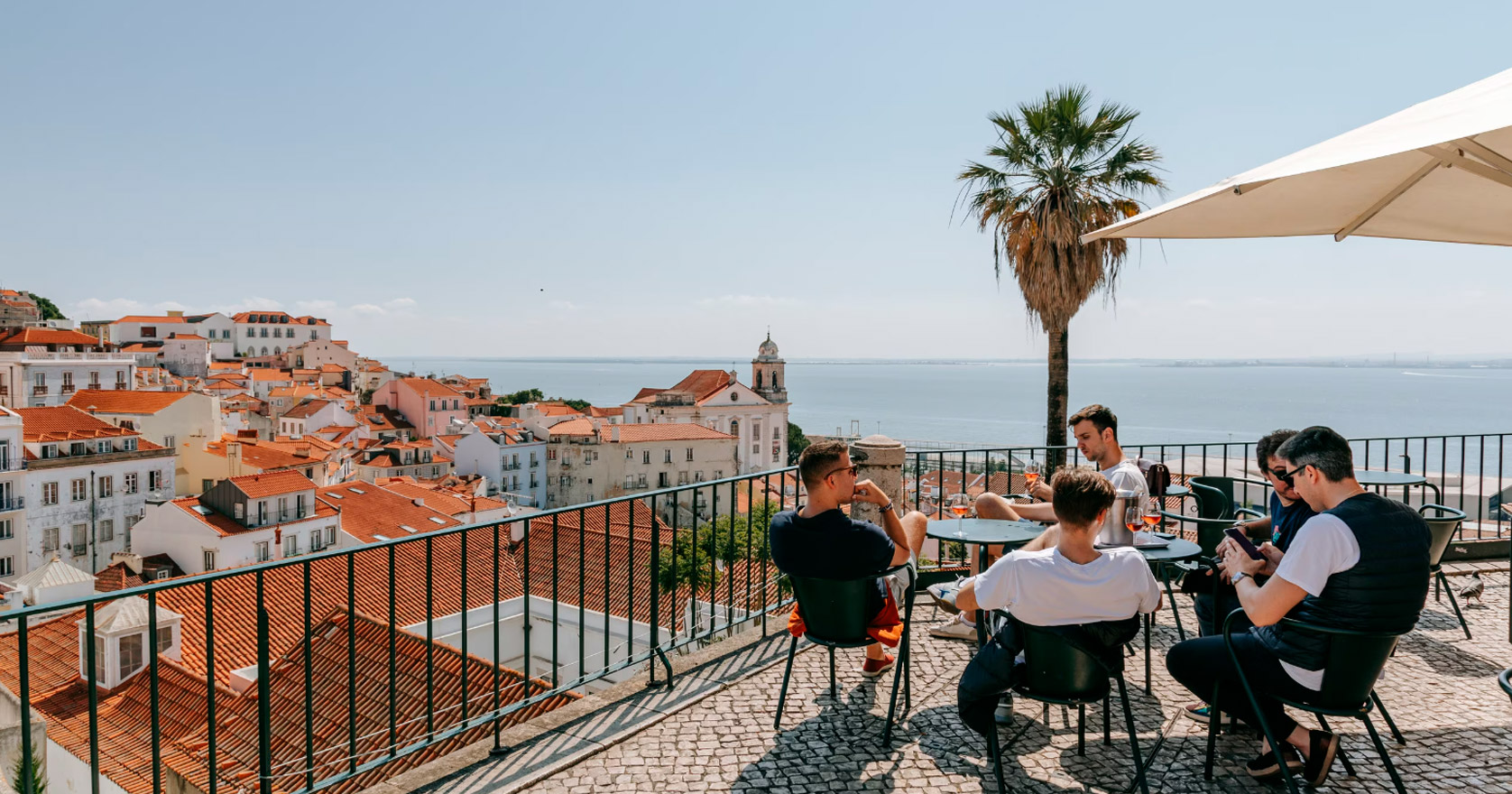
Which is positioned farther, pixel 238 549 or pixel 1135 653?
pixel 238 549

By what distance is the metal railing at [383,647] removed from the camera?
3.07 metres

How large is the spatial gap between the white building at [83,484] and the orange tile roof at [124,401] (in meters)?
6.42

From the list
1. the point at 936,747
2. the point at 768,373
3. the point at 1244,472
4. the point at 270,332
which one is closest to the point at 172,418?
the point at 768,373

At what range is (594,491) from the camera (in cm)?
6975

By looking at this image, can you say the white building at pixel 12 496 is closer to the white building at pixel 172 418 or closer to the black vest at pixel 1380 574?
the white building at pixel 172 418

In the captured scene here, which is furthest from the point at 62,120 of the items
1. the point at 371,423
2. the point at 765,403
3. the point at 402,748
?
the point at 402,748

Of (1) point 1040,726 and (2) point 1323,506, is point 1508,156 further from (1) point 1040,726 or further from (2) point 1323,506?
(1) point 1040,726

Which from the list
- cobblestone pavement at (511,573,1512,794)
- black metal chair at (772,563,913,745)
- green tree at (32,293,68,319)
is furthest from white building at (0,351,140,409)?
black metal chair at (772,563,913,745)

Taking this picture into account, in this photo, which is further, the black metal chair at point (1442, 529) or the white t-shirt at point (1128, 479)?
the black metal chair at point (1442, 529)

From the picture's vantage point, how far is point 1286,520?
395cm

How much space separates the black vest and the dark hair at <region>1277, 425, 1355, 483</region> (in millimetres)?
117

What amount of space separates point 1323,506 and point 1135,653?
7.21ft

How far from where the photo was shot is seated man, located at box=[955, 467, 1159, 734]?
9.78 ft

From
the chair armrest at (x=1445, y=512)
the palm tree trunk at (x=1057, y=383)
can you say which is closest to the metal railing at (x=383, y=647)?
the chair armrest at (x=1445, y=512)
